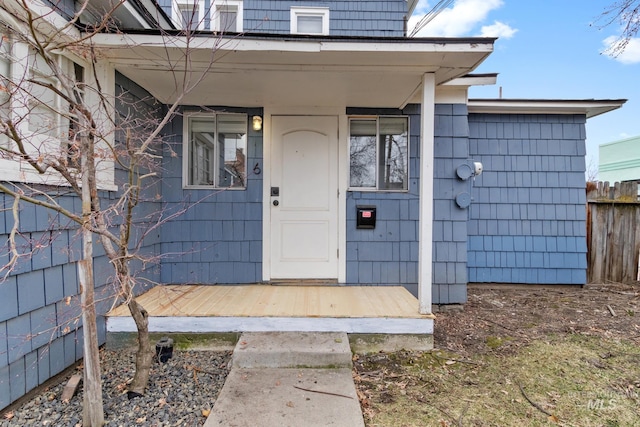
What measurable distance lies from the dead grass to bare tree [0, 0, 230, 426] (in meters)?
1.67

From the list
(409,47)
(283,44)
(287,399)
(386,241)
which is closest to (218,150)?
(283,44)

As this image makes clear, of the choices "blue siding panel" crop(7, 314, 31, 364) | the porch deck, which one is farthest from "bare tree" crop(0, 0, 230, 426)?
the porch deck

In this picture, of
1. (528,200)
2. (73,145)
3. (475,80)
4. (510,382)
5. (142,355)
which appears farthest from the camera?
(528,200)

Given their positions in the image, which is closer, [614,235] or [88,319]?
[88,319]

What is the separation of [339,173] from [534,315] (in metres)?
2.86

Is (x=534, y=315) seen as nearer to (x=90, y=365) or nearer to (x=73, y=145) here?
(x=90, y=365)

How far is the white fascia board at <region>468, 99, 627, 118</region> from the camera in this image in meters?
4.60

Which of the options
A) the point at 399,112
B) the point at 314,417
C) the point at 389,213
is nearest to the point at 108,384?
the point at 314,417

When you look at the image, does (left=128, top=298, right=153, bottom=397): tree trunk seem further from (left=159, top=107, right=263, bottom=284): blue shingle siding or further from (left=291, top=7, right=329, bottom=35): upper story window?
(left=291, top=7, right=329, bottom=35): upper story window

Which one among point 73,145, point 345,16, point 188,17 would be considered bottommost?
point 73,145

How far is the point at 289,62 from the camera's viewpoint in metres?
2.86

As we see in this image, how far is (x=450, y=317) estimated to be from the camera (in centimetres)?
372

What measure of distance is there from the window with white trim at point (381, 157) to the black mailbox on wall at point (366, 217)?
0.92 ft

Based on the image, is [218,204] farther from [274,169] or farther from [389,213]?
[389,213]
